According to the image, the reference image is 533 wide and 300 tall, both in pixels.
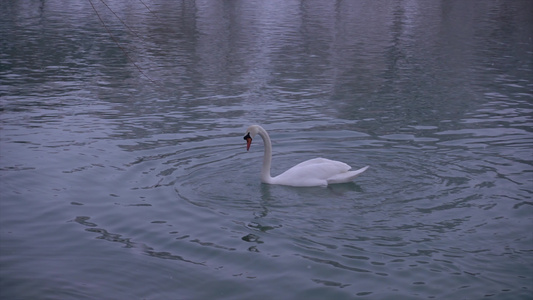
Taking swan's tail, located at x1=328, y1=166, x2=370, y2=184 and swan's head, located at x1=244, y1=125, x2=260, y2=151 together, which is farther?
swan's head, located at x1=244, y1=125, x2=260, y2=151

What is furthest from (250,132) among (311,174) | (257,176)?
(311,174)

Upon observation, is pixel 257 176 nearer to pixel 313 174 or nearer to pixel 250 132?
pixel 250 132

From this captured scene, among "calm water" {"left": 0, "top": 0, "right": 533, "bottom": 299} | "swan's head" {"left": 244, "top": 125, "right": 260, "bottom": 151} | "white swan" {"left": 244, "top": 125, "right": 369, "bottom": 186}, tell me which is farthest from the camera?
"swan's head" {"left": 244, "top": 125, "right": 260, "bottom": 151}

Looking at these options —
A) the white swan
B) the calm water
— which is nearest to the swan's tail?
the white swan

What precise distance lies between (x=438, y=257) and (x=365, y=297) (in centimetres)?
140

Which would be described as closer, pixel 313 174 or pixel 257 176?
pixel 313 174

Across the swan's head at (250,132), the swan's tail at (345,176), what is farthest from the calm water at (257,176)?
the swan's head at (250,132)

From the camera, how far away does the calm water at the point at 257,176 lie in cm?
840

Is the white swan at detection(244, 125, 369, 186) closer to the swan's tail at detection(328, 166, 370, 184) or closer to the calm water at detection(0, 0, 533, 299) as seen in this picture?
the swan's tail at detection(328, 166, 370, 184)

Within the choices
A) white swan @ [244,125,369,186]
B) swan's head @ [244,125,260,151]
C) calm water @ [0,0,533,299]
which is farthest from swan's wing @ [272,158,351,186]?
swan's head @ [244,125,260,151]

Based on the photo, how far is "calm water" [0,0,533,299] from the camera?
8.40 meters

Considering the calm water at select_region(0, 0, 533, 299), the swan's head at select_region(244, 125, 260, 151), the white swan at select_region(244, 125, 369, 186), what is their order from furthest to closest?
1. the swan's head at select_region(244, 125, 260, 151)
2. the white swan at select_region(244, 125, 369, 186)
3. the calm water at select_region(0, 0, 533, 299)

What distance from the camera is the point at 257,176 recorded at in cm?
1202

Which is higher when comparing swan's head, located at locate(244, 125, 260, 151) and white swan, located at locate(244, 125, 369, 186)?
swan's head, located at locate(244, 125, 260, 151)
